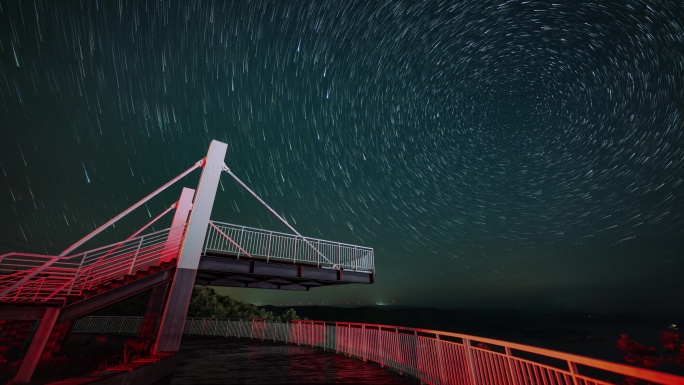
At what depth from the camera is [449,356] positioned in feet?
20.1

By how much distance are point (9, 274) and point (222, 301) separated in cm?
3773

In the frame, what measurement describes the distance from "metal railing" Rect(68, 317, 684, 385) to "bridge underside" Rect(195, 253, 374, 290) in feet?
8.14

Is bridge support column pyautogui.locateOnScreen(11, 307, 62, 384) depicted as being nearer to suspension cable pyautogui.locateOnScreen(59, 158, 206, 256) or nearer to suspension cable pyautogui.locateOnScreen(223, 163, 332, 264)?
suspension cable pyautogui.locateOnScreen(59, 158, 206, 256)

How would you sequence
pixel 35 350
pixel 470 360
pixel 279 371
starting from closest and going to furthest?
pixel 470 360 → pixel 35 350 → pixel 279 371

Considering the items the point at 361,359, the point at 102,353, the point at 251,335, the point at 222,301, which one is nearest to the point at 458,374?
the point at 361,359

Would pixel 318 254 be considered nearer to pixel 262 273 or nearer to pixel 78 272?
pixel 262 273

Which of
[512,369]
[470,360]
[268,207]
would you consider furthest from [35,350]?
[512,369]

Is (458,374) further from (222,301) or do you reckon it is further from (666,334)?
(222,301)

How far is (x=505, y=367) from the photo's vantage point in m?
4.57

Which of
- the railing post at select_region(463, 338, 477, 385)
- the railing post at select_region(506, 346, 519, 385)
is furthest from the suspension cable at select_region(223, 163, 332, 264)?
the railing post at select_region(506, 346, 519, 385)

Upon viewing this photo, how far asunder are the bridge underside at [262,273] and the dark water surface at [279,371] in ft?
11.3

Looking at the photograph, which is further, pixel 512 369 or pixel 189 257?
pixel 189 257

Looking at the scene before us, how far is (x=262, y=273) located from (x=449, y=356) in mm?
9540

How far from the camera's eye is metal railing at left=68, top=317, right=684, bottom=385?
3148 mm
